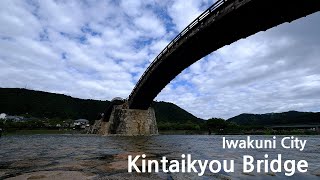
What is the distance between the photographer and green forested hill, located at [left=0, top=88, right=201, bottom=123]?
147 meters

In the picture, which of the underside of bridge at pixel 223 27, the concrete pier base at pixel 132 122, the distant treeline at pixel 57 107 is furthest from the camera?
the distant treeline at pixel 57 107

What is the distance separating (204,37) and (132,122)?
23.2 m

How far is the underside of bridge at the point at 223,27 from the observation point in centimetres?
1728

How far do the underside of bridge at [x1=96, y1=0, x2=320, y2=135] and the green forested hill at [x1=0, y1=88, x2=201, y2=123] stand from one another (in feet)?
329

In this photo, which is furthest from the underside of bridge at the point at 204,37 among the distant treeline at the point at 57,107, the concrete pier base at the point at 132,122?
the distant treeline at the point at 57,107

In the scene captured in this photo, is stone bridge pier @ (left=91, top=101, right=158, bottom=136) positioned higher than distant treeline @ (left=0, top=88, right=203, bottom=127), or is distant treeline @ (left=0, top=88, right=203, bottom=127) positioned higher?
distant treeline @ (left=0, top=88, right=203, bottom=127)

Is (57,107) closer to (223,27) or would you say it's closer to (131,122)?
(131,122)

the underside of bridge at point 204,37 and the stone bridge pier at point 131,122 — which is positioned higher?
the underside of bridge at point 204,37

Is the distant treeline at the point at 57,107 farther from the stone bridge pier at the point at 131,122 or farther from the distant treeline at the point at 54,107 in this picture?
the stone bridge pier at the point at 131,122

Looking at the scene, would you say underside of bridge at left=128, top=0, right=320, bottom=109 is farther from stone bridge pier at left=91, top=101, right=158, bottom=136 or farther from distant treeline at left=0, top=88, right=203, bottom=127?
distant treeline at left=0, top=88, right=203, bottom=127

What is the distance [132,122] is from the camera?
141ft

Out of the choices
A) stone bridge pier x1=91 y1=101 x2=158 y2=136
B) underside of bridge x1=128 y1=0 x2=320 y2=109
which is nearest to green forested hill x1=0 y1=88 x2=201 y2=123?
stone bridge pier x1=91 y1=101 x2=158 y2=136

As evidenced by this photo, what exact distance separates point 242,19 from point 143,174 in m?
18.3

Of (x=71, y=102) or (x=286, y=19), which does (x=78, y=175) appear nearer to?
(x=286, y=19)
